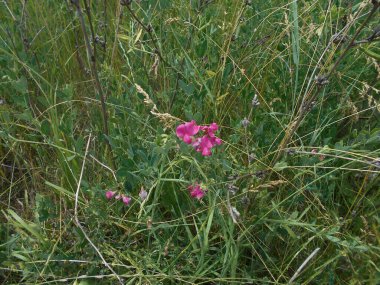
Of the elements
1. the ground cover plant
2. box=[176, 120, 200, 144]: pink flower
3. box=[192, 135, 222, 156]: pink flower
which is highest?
box=[176, 120, 200, 144]: pink flower

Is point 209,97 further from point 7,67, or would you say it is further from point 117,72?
point 7,67

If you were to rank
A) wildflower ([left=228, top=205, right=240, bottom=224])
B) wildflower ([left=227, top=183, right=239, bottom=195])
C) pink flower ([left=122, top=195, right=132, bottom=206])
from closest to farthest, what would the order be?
wildflower ([left=228, top=205, right=240, bottom=224]) → wildflower ([left=227, top=183, right=239, bottom=195]) → pink flower ([left=122, top=195, right=132, bottom=206])

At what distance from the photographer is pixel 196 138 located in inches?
51.5

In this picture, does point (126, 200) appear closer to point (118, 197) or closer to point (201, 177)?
point (118, 197)

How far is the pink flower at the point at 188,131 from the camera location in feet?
4.24

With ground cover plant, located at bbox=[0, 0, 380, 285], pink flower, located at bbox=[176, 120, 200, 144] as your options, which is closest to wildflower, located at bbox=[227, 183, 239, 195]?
ground cover plant, located at bbox=[0, 0, 380, 285]

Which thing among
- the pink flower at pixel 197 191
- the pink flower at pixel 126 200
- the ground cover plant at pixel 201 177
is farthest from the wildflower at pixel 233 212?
the pink flower at pixel 126 200

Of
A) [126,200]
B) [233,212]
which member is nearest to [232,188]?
[233,212]

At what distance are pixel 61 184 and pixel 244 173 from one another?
0.53m

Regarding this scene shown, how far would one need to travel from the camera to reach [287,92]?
1753 millimetres

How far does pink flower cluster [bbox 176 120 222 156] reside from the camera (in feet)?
4.24

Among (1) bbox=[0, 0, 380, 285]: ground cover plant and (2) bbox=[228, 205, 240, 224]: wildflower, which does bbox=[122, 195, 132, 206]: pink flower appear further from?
(2) bbox=[228, 205, 240, 224]: wildflower

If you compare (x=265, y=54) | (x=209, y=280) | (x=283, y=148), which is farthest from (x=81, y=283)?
(x=265, y=54)

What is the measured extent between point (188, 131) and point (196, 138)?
0.09 ft
